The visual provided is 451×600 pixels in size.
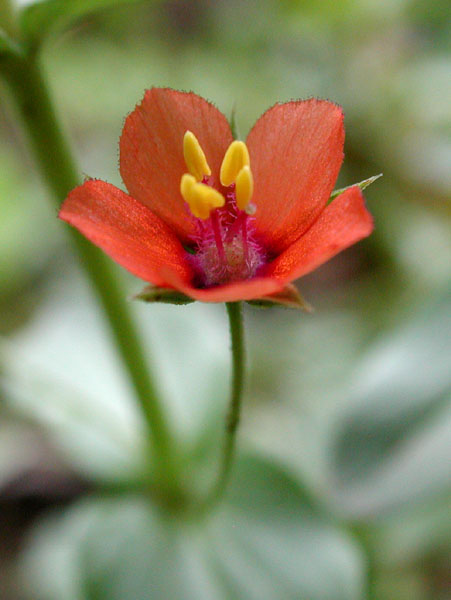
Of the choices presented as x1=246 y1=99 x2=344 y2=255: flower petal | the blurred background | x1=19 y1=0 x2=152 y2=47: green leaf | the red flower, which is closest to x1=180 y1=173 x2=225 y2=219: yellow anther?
the red flower

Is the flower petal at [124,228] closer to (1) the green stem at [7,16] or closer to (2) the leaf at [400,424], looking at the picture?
(1) the green stem at [7,16]

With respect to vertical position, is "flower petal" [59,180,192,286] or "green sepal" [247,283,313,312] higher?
"flower petal" [59,180,192,286]

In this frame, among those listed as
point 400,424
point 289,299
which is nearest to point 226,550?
point 400,424

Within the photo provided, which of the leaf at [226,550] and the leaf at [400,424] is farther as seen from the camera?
the leaf at [400,424]

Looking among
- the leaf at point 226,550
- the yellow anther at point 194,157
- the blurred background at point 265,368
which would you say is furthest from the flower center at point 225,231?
the leaf at point 226,550

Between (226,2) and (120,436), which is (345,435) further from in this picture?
(226,2)

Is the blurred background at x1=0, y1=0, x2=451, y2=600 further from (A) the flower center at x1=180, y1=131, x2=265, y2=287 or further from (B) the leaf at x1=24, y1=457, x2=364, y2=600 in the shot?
(A) the flower center at x1=180, y1=131, x2=265, y2=287


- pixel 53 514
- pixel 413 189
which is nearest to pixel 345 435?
pixel 53 514
